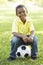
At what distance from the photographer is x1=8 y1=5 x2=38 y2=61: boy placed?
9.80ft

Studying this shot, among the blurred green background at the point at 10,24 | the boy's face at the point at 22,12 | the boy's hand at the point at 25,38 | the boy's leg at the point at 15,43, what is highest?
the boy's face at the point at 22,12

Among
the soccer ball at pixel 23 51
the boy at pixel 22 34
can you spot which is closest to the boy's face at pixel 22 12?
the boy at pixel 22 34

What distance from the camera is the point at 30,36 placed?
9.87 feet

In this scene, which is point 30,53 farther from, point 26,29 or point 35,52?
point 26,29

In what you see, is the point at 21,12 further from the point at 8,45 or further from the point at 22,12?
the point at 8,45

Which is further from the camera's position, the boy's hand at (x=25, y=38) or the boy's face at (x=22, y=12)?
the boy's face at (x=22, y=12)

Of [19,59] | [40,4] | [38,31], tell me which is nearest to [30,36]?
[19,59]

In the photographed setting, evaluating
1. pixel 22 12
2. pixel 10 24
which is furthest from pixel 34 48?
pixel 10 24

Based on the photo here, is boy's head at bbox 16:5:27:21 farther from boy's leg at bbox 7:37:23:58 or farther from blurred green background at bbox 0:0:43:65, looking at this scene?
blurred green background at bbox 0:0:43:65

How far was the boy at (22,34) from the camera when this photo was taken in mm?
2986

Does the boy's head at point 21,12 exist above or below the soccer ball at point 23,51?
above

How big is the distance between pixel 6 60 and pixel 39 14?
4.46m

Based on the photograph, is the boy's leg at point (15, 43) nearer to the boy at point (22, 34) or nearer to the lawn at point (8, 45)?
the boy at point (22, 34)

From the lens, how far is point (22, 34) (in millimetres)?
3062
